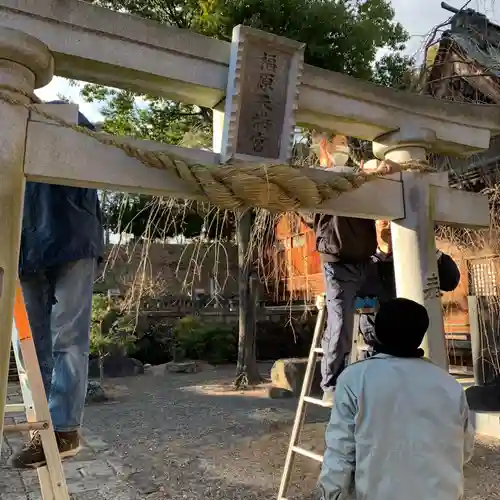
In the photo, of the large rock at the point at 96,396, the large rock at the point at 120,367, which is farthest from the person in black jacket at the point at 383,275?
the large rock at the point at 120,367

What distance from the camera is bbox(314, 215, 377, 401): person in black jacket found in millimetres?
3145

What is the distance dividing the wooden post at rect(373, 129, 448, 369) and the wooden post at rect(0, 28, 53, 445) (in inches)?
73.7

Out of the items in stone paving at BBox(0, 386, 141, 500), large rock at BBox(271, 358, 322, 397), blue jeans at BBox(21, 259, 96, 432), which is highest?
blue jeans at BBox(21, 259, 96, 432)

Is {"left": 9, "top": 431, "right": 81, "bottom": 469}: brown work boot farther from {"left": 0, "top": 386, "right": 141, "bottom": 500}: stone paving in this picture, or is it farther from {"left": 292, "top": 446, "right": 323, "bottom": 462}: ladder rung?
{"left": 0, "top": 386, "right": 141, "bottom": 500}: stone paving

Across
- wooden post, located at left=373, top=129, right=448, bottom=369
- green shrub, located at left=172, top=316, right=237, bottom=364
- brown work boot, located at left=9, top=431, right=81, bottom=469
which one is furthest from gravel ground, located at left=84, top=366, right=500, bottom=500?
green shrub, located at left=172, top=316, right=237, bottom=364

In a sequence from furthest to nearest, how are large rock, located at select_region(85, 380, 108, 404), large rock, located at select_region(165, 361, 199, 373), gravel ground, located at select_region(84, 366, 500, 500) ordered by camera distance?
large rock, located at select_region(165, 361, 199, 373), large rock, located at select_region(85, 380, 108, 404), gravel ground, located at select_region(84, 366, 500, 500)

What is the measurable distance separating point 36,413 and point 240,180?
1221 millimetres

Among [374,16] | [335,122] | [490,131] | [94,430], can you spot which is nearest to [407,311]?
[335,122]

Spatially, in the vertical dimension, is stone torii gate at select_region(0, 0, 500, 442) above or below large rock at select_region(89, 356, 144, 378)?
above

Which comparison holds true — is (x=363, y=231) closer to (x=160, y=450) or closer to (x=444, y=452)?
(x=444, y=452)

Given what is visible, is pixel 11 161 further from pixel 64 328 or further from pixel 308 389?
pixel 308 389

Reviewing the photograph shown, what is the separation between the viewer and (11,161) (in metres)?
1.89

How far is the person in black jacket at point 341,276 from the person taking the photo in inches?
124

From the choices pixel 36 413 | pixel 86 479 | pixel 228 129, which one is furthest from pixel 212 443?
pixel 228 129
